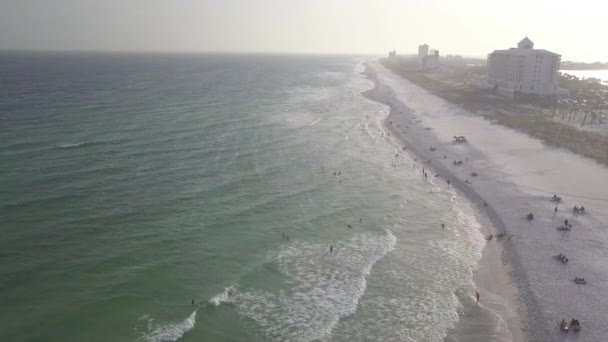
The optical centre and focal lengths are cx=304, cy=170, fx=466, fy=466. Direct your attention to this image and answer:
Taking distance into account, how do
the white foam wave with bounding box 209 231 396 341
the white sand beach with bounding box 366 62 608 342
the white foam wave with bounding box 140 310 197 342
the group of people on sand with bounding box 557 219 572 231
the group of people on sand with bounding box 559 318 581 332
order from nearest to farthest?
the white foam wave with bounding box 140 310 197 342 < the group of people on sand with bounding box 559 318 581 332 < the white foam wave with bounding box 209 231 396 341 < the white sand beach with bounding box 366 62 608 342 < the group of people on sand with bounding box 557 219 572 231

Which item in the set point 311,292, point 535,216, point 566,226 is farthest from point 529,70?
point 311,292

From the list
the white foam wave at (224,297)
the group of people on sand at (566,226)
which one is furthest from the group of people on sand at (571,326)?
the white foam wave at (224,297)

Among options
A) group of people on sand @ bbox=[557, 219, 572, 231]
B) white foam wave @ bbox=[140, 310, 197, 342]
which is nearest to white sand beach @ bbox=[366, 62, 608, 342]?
group of people on sand @ bbox=[557, 219, 572, 231]

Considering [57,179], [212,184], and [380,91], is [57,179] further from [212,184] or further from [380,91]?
[380,91]

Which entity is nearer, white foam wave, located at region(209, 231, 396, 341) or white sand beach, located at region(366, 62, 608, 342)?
white foam wave, located at region(209, 231, 396, 341)

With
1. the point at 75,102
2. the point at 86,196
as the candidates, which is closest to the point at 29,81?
the point at 75,102

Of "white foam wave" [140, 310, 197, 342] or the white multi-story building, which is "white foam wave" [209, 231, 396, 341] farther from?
the white multi-story building

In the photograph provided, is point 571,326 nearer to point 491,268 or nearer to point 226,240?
point 491,268
